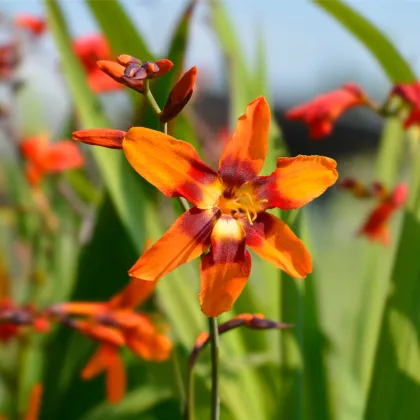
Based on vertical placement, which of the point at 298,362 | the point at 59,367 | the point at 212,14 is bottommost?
the point at 59,367

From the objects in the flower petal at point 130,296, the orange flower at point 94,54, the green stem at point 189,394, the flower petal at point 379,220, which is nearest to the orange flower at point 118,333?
the flower petal at point 130,296

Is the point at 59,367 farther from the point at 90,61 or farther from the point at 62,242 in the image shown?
the point at 90,61

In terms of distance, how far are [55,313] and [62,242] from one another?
534 mm

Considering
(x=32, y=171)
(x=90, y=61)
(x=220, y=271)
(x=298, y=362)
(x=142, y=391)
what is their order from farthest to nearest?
1. (x=90, y=61)
2. (x=32, y=171)
3. (x=142, y=391)
4. (x=298, y=362)
5. (x=220, y=271)

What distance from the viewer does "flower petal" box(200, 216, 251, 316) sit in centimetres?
30

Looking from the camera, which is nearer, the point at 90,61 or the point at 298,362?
the point at 298,362

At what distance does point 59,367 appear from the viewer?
0.81 meters

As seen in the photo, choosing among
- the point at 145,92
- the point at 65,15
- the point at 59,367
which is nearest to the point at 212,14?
the point at 65,15

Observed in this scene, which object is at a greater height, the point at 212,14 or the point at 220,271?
the point at 212,14

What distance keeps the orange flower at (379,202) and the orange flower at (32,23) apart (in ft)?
2.25

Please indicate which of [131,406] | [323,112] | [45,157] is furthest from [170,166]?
[45,157]

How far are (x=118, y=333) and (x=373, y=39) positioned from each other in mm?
383

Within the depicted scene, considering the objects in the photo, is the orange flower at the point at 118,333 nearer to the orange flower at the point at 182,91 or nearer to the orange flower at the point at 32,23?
the orange flower at the point at 182,91

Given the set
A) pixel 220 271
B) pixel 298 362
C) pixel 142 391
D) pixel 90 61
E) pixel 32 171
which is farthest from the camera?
pixel 90 61
